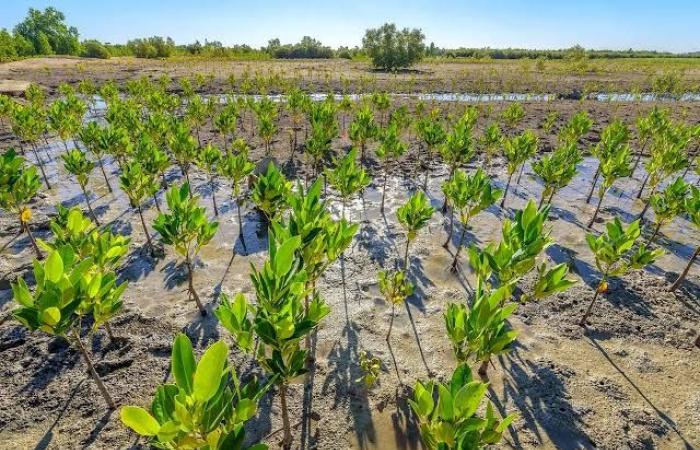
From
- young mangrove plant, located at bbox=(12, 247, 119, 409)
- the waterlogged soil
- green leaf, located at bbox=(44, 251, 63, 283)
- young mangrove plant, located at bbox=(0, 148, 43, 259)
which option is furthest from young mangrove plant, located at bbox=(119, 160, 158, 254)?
green leaf, located at bbox=(44, 251, 63, 283)

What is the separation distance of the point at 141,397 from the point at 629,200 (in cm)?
1319

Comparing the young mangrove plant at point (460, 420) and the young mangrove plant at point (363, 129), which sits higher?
the young mangrove plant at point (363, 129)

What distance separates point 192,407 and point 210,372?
0.87 feet

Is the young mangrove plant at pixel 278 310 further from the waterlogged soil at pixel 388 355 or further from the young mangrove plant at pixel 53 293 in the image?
the waterlogged soil at pixel 388 355

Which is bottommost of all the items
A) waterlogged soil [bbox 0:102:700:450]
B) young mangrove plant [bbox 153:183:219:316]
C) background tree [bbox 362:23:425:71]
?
waterlogged soil [bbox 0:102:700:450]

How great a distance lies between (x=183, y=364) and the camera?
1.99 m

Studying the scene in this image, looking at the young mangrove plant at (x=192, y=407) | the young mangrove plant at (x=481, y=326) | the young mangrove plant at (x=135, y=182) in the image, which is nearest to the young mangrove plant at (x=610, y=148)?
the young mangrove plant at (x=481, y=326)

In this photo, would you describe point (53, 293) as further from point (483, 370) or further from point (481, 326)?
point (483, 370)

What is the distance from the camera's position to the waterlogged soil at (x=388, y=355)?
15.2ft

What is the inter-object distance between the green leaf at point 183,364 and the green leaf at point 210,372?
0.37 ft

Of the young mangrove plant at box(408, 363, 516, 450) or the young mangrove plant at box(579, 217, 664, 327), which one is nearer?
the young mangrove plant at box(408, 363, 516, 450)

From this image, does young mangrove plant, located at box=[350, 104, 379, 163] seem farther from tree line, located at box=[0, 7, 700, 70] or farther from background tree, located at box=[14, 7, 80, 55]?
background tree, located at box=[14, 7, 80, 55]

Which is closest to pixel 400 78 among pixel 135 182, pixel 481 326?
pixel 135 182

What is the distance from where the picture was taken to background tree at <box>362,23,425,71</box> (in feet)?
142
